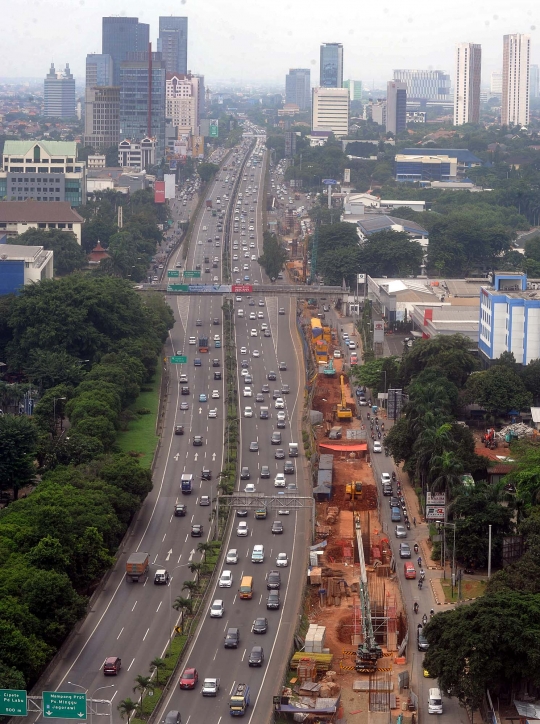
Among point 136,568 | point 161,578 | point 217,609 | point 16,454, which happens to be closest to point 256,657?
point 217,609

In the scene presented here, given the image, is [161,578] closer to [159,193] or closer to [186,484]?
[186,484]

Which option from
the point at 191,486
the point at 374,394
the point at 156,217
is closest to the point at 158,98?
the point at 156,217

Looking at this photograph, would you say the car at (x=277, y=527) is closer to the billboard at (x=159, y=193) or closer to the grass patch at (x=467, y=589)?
the grass patch at (x=467, y=589)

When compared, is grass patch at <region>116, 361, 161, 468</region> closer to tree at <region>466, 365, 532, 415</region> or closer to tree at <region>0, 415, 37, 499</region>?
tree at <region>0, 415, 37, 499</region>

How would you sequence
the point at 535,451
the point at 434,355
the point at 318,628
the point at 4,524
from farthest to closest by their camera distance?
the point at 434,355 → the point at 535,451 → the point at 4,524 → the point at 318,628

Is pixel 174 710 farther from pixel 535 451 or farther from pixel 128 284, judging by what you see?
pixel 128 284

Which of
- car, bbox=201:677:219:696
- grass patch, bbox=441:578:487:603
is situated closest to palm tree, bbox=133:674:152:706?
car, bbox=201:677:219:696
